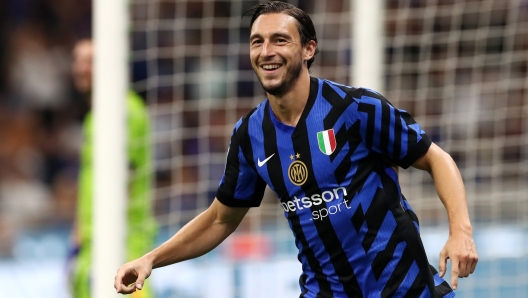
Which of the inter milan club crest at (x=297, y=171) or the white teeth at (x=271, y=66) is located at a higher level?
the white teeth at (x=271, y=66)

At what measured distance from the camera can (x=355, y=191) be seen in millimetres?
2992

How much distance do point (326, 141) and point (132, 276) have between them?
0.85 meters

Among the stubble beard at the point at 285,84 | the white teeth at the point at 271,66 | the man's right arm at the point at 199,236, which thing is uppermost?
the white teeth at the point at 271,66

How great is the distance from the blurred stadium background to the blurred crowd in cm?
5

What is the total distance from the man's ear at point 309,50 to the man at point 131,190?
2019 millimetres

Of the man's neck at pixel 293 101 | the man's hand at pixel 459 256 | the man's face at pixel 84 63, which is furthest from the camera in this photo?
the man's face at pixel 84 63

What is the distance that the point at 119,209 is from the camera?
447 centimetres

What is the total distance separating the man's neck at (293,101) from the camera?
3060 mm

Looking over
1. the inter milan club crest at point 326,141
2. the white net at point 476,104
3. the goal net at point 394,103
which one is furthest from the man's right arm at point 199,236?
the white net at point 476,104

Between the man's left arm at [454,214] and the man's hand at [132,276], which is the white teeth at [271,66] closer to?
the man's left arm at [454,214]

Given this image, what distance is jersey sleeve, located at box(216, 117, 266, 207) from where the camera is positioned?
322 centimetres

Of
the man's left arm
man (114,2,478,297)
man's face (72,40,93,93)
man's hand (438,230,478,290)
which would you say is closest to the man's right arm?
man (114,2,478,297)

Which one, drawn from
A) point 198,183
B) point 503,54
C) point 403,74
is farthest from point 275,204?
point 503,54

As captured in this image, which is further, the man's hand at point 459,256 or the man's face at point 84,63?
the man's face at point 84,63
